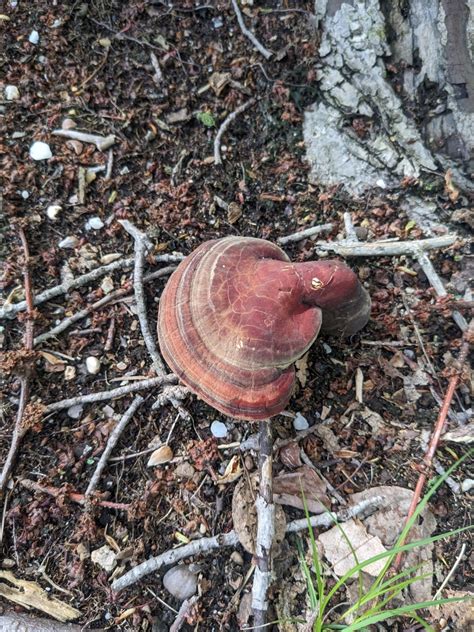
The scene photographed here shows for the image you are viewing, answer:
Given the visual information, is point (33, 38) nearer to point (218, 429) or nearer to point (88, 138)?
point (88, 138)

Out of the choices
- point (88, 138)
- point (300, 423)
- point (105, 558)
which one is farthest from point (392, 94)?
point (105, 558)

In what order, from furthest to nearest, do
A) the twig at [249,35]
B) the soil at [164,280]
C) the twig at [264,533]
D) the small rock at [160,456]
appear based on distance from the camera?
the twig at [249,35] → the small rock at [160,456] → the soil at [164,280] → the twig at [264,533]

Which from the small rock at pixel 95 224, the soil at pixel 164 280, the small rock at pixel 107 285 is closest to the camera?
the soil at pixel 164 280

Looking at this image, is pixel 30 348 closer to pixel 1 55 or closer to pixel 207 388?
pixel 207 388

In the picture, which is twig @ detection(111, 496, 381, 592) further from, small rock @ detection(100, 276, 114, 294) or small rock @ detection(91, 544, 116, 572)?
small rock @ detection(100, 276, 114, 294)

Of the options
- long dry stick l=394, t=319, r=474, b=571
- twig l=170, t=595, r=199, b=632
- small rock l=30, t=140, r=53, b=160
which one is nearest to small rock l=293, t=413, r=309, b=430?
long dry stick l=394, t=319, r=474, b=571

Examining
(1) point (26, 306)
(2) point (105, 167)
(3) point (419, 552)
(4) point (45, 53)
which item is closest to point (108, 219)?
(2) point (105, 167)

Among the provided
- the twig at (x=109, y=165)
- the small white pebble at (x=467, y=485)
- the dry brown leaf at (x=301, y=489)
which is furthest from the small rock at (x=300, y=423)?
the twig at (x=109, y=165)

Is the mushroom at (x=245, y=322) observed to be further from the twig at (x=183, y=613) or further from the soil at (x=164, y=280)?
the twig at (x=183, y=613)
